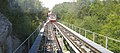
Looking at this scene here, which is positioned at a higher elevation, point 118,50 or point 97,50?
point 97,50

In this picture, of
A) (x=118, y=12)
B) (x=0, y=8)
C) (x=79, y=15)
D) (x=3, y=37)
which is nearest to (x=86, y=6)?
(x=79, y=15)

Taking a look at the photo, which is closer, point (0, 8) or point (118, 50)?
point (0, 8)

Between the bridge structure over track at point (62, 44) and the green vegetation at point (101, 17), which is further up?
the bridge structure over track at point (62, 44)

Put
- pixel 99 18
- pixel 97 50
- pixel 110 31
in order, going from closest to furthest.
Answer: pixel 97 50
pixel 110 31
pixel 99 18

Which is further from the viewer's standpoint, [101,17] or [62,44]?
[101,17]

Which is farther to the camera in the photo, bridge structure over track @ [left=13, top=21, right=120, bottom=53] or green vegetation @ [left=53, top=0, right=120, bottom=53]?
green vegetation @ [left=53, top=0, right=120, bottom=53]

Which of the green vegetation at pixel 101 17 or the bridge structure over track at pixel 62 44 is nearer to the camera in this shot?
the bridge structure over track at pixel 62 44

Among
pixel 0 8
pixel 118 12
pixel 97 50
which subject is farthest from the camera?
pixel 118 12

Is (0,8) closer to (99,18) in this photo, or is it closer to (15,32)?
(15,32)

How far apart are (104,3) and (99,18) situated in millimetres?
3206

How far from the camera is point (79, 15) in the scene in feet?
163

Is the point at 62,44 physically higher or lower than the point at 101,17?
higher

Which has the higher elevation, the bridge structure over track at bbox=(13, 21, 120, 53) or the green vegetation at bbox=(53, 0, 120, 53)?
the bridge structure over track at bbox=(13, 21, 120, 53)

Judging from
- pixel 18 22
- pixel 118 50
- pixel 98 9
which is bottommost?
pixel 118 50
